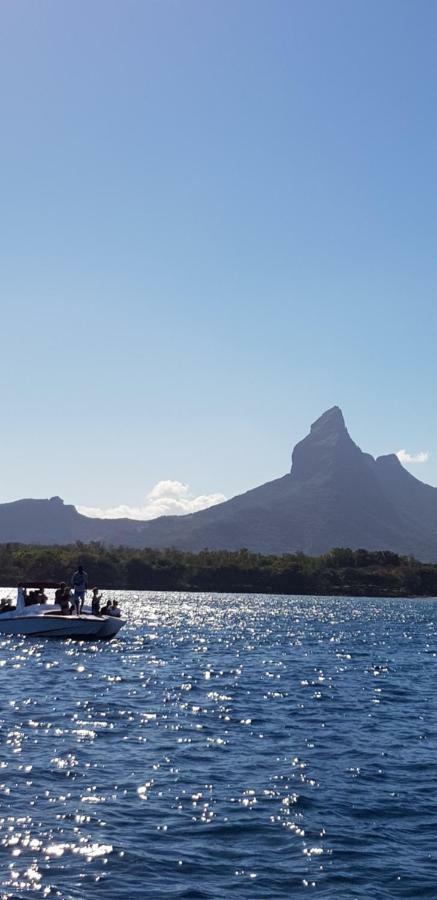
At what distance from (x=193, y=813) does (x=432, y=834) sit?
17.4ft

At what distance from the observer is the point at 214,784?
23359 millimetres

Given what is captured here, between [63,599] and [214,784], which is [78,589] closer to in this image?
[63,599]

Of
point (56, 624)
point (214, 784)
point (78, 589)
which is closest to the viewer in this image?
point (214, 784)

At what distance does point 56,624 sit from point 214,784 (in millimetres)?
45967

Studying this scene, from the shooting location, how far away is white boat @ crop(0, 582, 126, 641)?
2645 inches

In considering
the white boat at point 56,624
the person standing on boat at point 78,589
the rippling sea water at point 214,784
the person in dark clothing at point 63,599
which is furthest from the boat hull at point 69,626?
the rippling sea water at point 214,784

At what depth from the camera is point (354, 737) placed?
1216 inches

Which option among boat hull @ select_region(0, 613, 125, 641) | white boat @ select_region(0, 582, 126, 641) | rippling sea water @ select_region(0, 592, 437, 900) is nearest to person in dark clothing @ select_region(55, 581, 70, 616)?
white boat @ select_region(0, 582, 126, 641)

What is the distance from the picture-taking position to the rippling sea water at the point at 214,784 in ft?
54.4

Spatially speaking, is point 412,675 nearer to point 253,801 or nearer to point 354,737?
point 354,737

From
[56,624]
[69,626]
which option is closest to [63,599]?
[56,624]

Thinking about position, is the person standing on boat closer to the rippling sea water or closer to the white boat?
the white boat

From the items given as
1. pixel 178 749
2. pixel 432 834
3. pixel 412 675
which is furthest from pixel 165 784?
pixel 412 675

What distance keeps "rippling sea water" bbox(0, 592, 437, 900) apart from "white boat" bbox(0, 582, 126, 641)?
1664cm
